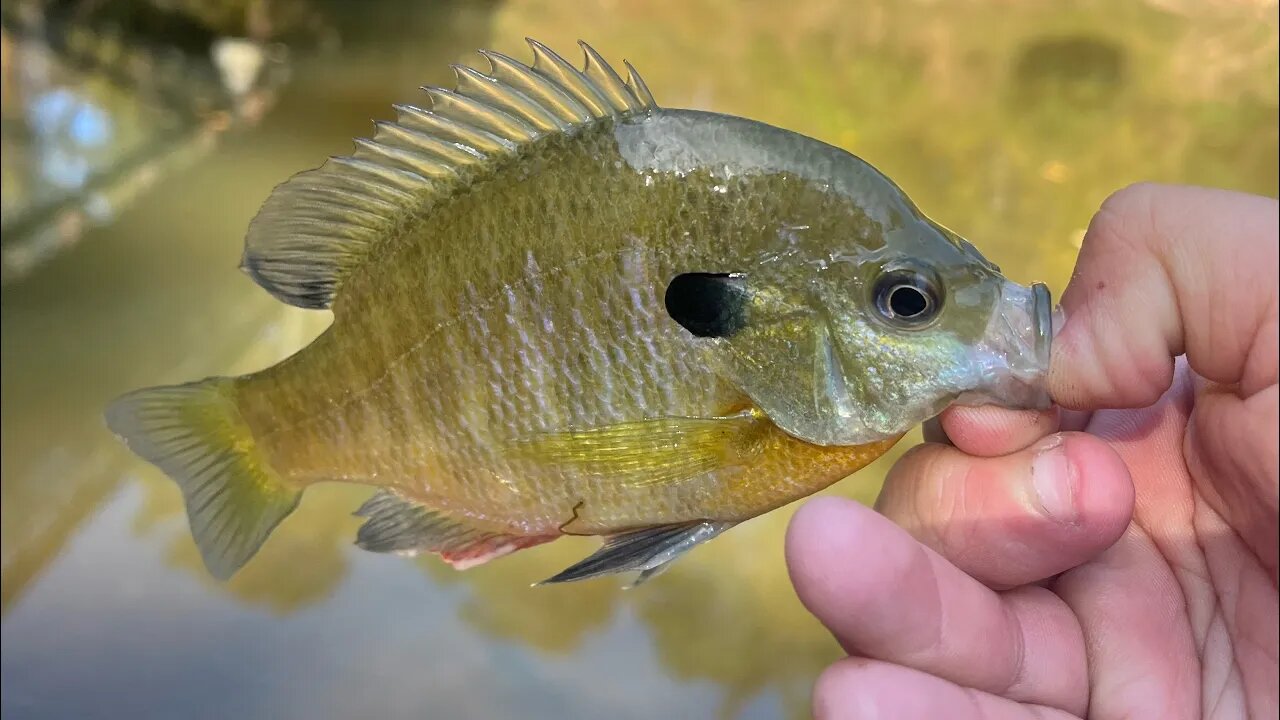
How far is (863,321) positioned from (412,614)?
1848 mm

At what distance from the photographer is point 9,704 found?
193 centimetres

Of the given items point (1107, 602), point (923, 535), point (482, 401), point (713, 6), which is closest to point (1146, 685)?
point (1107, 602)

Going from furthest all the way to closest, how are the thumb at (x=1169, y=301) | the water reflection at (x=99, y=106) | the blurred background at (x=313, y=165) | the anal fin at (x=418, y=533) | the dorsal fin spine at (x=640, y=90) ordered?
the water reflection at (x=99, y=106) < the blurred background at (x=313, y=165) < the anal fin at (x=418, y=533) < the dorsal fin spine at (x=640, y=90) < the thumb at (x=1169, y=301)

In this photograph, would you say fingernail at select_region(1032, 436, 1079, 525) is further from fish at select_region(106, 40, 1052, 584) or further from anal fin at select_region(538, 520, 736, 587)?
anal fin at select_region(538, 520, 736, 587)

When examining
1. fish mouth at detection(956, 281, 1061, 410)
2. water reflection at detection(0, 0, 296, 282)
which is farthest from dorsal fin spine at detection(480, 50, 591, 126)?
water reflection at detection(0, 0, 296, 282)

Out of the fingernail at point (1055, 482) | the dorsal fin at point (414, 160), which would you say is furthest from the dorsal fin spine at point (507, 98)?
the fingernail at point (1055, 482)

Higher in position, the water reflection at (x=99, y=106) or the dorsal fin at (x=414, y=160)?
the water reflection at (x=99, y=106)

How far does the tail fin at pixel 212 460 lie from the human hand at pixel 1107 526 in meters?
0.70

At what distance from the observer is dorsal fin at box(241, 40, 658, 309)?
83 cm

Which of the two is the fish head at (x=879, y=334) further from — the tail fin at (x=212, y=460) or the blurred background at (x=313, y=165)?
the blurred background at (x=313, y=165)

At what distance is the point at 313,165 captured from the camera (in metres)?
4.07

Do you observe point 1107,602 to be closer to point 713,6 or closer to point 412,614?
point 412,614

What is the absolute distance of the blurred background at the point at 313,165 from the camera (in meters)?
2.09

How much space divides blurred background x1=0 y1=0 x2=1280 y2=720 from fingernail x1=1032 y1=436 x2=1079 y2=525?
1484 mm
